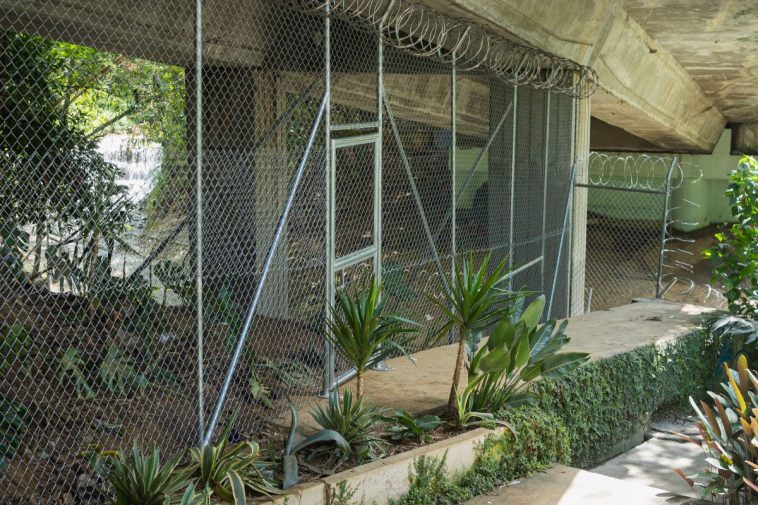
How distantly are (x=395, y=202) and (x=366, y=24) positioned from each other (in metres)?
2.39

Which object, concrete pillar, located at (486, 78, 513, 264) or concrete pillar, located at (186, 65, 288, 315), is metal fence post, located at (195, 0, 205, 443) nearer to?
concrete pillar, located at (186, 65, 288, 315)

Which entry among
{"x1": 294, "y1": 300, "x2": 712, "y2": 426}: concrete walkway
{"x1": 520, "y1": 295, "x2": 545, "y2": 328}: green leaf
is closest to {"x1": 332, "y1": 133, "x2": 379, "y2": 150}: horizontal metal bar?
{"x1": 294, "y1": 300, "x2": 712, "y2": 426}: concrete walkway

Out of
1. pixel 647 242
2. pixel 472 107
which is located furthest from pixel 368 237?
pixel 647 242

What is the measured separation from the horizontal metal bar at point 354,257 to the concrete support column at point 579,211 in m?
5.35

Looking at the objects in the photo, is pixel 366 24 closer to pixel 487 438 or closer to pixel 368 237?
pixel 368 237

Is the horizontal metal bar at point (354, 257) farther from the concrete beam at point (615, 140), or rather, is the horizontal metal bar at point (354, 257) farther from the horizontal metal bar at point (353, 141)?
the concrete beam at point (615, 140)

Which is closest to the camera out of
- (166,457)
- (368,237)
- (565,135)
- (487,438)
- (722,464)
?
(166,457)

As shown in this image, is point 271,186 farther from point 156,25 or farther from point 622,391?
point 622,391

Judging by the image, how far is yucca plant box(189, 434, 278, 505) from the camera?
5.30m

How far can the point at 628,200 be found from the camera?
2162 cm

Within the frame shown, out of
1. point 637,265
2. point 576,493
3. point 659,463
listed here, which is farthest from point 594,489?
point 637,265

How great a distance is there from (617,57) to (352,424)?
8.55m

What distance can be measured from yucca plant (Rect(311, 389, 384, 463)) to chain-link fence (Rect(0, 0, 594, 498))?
58 cm

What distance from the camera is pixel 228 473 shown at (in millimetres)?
5363
